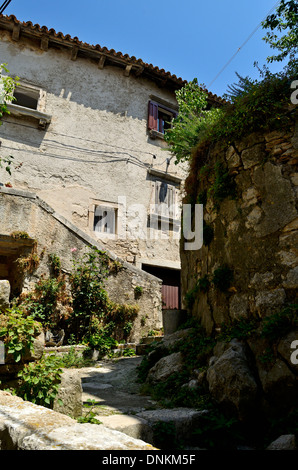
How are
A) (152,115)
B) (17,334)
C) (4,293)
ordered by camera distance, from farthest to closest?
(152,115) < (4,293) < (17,334)

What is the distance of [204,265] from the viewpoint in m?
5.49

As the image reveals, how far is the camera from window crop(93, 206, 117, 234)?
11.9 metres

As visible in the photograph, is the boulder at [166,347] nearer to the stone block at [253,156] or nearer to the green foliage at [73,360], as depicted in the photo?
the green foliage at [73,360]

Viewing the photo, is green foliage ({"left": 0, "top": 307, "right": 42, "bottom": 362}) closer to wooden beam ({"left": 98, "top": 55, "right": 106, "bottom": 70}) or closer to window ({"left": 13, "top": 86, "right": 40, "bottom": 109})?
window ({"left": 13, "top": 86, "right": 40, "bottom": 109})

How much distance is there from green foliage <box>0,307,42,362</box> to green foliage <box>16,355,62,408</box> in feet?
0.54

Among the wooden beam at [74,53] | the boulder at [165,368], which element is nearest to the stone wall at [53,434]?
the boulder at [165,368]

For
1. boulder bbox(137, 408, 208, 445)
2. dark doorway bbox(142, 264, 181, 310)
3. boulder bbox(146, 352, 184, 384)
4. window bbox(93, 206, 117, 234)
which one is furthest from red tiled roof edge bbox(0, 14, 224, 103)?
boulder bbox(137, 408, 208, 445)

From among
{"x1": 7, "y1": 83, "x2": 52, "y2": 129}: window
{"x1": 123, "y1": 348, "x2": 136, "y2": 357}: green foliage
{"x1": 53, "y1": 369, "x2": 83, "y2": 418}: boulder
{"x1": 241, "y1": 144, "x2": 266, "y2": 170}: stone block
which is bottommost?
{"x1": 123, "y1": 348, "x2": 136, "y2": 357}: green foliage

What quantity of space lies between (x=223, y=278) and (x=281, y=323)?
1122mm

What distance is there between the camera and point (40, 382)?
3137mm

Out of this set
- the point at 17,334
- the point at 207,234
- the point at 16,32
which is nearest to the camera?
the point at 17,334

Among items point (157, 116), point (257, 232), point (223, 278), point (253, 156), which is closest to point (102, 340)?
point (223, 278)

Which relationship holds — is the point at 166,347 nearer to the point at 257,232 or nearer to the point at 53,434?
the point at 257,232

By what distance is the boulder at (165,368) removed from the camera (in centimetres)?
481
